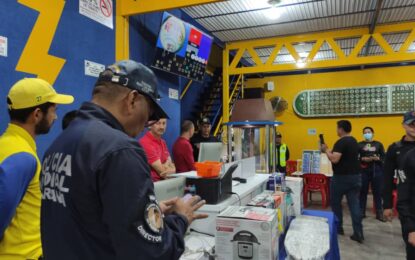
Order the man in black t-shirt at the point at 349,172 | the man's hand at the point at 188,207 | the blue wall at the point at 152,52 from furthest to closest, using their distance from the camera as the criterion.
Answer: the man in black t-shirt at the point at 349,172
the blue wall at the point at 152,52
the man's hand at the point at 188,207

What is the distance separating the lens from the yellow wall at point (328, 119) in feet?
28.6

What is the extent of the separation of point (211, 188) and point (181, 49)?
2.93m

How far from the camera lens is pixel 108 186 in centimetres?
82

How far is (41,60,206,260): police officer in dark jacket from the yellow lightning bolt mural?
6.43ft

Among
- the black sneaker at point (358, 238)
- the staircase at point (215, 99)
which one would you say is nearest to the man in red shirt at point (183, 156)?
the black sneaker at point (358, 238)

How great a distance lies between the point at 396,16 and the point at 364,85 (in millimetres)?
3183

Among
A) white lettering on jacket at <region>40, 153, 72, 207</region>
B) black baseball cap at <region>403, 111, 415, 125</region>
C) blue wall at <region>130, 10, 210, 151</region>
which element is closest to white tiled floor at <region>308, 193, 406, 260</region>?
black baseball cap at <region>403, 111, 415, 125</region>

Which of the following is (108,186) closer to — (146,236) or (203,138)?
(146,236)

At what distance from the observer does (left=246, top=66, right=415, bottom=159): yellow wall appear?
28.6ft

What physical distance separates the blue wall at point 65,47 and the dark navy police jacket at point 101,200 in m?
1.81

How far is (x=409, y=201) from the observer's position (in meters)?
2.44

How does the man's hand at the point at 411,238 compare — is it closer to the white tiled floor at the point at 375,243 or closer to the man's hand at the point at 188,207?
the white tiled floor at the point at 375,243

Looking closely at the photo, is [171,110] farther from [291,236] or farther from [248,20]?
[291,236]

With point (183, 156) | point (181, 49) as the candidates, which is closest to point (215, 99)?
point (181, 49)
